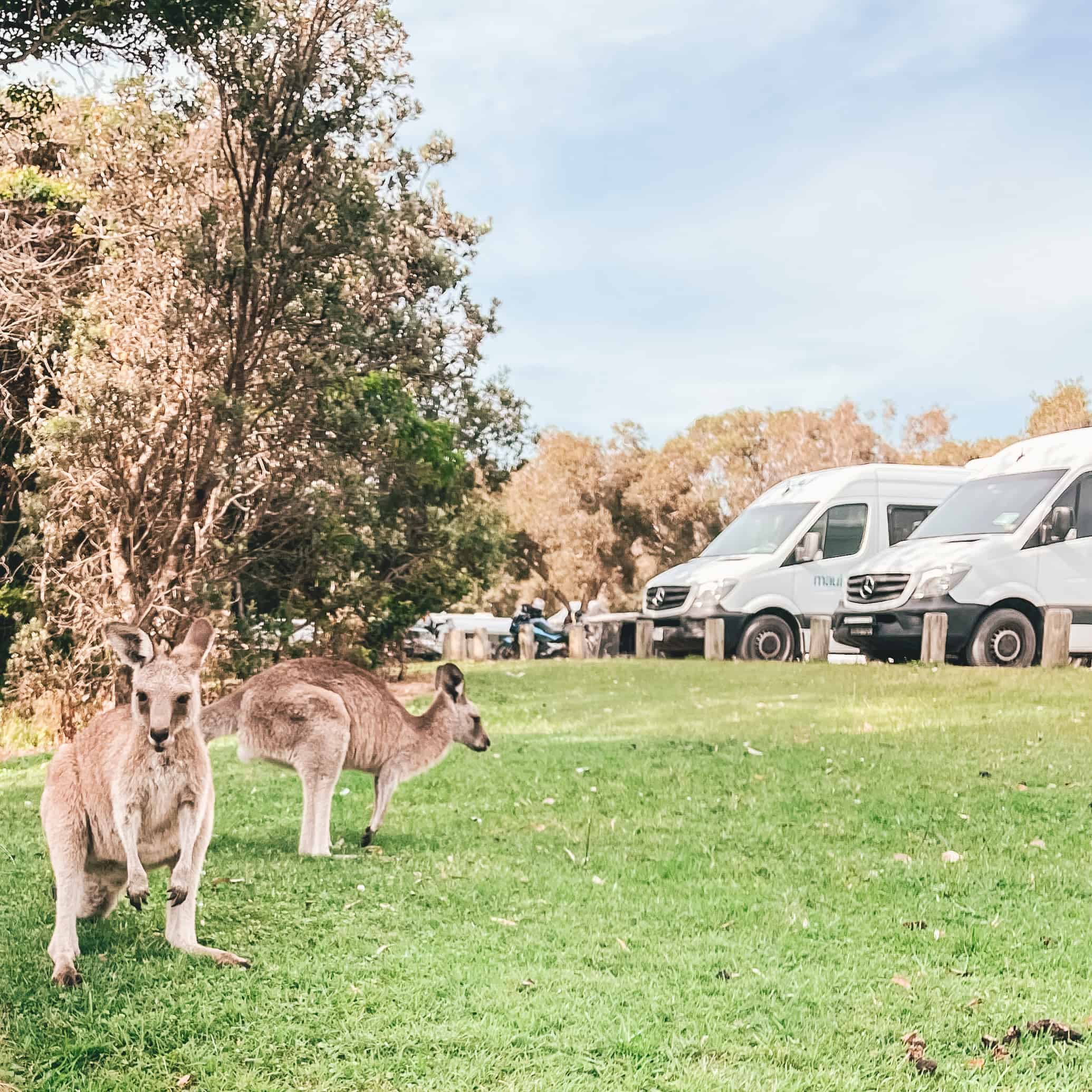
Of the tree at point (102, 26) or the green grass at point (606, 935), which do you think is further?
the tree at point (102, 26)

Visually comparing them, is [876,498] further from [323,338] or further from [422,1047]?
[422,1047]

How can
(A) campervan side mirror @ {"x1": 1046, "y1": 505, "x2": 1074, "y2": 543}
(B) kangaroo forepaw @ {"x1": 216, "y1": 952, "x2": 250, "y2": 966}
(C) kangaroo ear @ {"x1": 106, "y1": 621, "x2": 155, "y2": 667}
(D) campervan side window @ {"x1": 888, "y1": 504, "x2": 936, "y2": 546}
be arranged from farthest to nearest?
(D) campervan side window @ {"x1": 888, "y1": 504, "x2": 936, "y2": 546} < (A) campervan side mirror @ {"x1": 1046, "y1": 505, "x2": 1074, "y2": 543} < (B) kangaroo forepaw @ {"x1": 216, "y1": 952, "x2": 250, "y2": 966} < (C) kangaroo ear @ {"x1": 106, "y1": 621, "x2": 155, "y2": 667}

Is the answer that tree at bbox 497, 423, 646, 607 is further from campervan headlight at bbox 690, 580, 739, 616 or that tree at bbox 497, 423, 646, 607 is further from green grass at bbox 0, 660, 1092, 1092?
green grass at bbox 0, 660, 1092, 1092

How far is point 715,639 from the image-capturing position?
21.6 meters

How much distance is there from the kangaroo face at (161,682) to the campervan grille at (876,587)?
1553 centimetres

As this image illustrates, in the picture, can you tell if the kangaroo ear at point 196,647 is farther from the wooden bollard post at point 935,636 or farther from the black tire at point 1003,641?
the black tire at point 1003,641

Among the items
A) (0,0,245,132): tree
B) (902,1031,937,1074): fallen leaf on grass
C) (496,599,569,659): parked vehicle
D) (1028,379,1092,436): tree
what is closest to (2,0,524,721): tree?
(0,0,245,132): tree

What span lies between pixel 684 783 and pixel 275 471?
23.8 feet

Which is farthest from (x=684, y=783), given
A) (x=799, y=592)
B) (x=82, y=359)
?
(x=799, y=592)

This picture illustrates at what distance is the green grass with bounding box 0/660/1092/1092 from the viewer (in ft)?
14.4

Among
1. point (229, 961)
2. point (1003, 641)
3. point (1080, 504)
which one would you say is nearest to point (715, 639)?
point (1003, 641)

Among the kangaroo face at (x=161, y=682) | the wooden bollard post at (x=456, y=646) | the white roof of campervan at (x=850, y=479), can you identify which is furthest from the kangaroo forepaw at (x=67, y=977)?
the wooden bollard post at (x=456, y=646)

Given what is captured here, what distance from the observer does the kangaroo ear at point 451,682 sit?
7191mm

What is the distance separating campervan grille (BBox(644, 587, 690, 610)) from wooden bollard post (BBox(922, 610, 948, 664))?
5.15 m
